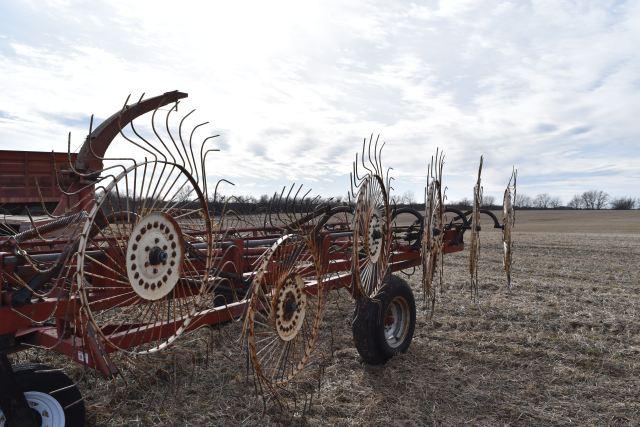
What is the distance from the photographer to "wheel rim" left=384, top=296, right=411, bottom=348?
472cm

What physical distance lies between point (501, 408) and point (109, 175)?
3282mm

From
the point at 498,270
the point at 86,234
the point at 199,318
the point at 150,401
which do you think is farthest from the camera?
the point at 498,270

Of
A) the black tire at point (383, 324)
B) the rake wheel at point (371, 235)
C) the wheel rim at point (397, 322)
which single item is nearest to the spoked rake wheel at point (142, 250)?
the rake wheel at point (371, 235)

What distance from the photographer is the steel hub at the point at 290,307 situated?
2.91 meters

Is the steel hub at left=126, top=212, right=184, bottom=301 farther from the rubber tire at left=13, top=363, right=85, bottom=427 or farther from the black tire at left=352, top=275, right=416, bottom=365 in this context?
the black tire at left=352, top=275, right=416, bottom=365

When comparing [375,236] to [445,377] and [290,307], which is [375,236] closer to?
[290,307]

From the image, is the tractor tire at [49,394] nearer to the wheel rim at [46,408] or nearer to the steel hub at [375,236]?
the wheel rim at [46,408]

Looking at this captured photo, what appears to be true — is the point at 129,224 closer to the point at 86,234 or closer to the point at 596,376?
the point at 86,234

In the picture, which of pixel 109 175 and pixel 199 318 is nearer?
pixel 109 175

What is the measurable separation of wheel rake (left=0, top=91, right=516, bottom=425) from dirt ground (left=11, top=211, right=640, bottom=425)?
24 cm

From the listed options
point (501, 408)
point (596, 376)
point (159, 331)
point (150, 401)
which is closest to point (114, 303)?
point (159, 331)

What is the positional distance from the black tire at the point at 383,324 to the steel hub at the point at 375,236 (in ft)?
1.40

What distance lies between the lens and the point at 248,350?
2568 millimetres

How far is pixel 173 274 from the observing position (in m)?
2.45
